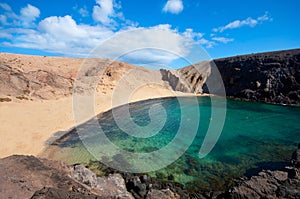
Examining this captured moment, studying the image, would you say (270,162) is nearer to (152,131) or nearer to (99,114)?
(152,131)

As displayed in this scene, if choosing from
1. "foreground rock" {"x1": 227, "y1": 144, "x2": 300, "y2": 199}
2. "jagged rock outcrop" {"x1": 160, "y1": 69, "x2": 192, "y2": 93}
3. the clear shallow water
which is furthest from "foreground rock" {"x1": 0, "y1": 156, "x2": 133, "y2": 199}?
"jagged rock outcrop" {"x1": 160, "y1": 69, "x2": 192, "y2": 93}

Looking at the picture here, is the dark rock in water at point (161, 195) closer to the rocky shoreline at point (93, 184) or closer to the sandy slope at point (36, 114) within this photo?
the rocky shoreline at point (93, 184)

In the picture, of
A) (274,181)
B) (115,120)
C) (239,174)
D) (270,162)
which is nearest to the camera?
(274,181)

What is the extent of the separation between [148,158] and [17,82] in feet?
71.1

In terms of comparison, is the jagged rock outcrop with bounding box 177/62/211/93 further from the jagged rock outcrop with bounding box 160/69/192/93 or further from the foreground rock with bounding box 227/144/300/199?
the foreground rock with bounding box 227/144/300/199

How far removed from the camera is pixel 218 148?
1557 cm

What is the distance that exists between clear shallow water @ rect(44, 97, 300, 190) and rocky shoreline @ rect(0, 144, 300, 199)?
1295mm

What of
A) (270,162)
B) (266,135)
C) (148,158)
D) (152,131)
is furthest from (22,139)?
(266,135)

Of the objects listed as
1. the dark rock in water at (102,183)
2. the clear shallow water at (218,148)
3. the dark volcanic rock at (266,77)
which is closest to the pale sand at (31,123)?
the clear shallow water at (218,148)

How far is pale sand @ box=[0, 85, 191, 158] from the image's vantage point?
13.3 m

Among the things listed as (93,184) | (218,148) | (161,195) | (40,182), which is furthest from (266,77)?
(40,182)

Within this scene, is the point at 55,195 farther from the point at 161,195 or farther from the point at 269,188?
the point at 269,188

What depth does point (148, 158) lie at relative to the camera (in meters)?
13.9

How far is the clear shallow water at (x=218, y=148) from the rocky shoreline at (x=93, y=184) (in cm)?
129
